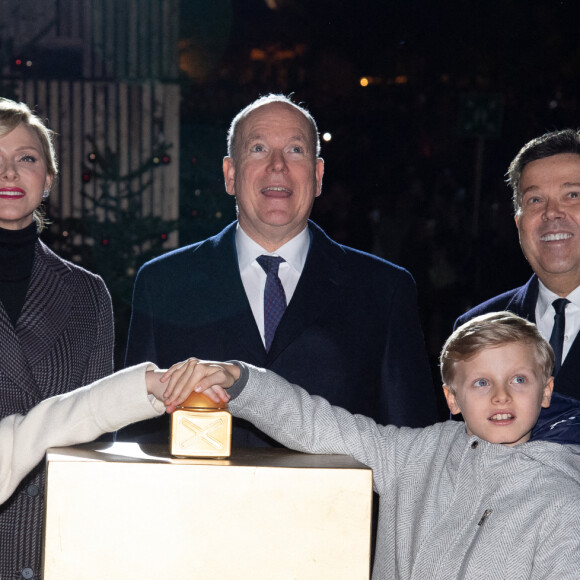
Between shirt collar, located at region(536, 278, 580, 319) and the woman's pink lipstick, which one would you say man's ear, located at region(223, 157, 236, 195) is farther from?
shirt collar, located at region(536, 278, 580, 319)

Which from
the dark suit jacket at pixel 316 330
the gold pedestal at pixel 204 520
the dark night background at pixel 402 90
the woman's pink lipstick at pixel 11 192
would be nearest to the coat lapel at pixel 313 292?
the dark suit jacket at pixel 316 330

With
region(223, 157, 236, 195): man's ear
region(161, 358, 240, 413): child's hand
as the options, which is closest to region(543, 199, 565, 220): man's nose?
region(223, 157, 236, 195): man's ear

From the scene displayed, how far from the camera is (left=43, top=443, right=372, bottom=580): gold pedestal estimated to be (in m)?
1.06

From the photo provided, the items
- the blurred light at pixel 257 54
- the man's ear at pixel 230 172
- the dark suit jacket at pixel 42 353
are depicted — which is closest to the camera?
the dark suit jacket at pixel 42 353

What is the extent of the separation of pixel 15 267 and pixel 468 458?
49.2 inches

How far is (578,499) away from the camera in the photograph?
4.63 ft

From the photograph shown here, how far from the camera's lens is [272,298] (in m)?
2.07

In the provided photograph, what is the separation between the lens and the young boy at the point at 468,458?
1391 millimetres

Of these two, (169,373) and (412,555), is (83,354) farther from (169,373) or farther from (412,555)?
(412,555)

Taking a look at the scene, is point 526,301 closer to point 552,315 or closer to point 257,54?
point 552,315

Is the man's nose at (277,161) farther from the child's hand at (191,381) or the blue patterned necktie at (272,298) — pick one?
the child's hand at (191,381)

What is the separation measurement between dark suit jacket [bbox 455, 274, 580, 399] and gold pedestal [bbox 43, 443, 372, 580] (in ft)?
3.43

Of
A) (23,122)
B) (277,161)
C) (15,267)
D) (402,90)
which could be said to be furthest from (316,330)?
(402,90)

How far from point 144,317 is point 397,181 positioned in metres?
6.63
